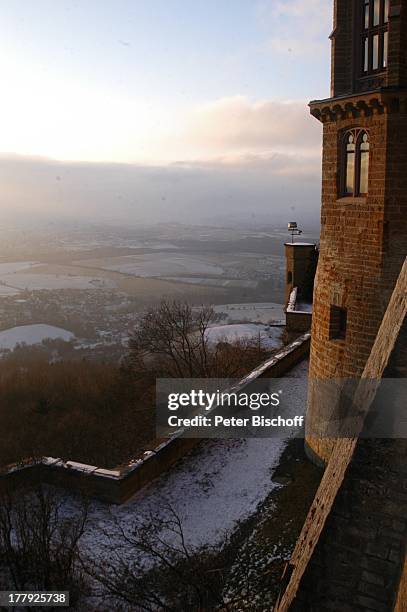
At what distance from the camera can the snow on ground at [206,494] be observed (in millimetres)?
9242

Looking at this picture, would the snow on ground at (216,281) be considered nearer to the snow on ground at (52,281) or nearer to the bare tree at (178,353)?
the snow on ground at (52,281)

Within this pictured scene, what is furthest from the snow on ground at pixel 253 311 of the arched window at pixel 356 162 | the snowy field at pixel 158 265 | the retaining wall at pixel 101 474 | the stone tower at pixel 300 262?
the arched window at pixel 356 162

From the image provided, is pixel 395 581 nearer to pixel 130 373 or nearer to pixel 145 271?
pixel 130 373

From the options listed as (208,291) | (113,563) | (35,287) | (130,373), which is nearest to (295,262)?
(130,373)

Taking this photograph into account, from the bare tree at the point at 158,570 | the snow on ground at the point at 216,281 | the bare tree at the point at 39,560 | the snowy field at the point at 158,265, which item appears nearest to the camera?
the bare tree at the point at 158,570

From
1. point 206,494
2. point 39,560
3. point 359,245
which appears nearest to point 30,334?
point 206,494

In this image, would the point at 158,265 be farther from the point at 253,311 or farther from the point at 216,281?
the point at 253,311

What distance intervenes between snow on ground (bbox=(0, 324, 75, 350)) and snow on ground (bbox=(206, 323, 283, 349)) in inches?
693

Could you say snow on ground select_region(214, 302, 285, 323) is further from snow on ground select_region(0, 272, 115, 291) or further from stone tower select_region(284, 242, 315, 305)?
stone tower select_region(284, 242, 315, 305)

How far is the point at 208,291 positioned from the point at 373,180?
67444 mm

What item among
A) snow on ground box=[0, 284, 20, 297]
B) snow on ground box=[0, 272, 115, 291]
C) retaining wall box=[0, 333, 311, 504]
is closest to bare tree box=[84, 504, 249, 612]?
retaining wall box=[0, 333, 311, 504]

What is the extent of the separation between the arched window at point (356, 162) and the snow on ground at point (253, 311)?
149ft

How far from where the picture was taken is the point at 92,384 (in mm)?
32750

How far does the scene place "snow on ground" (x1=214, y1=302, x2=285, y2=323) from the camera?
5684 centimetres
